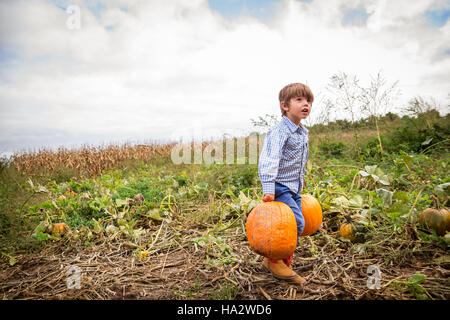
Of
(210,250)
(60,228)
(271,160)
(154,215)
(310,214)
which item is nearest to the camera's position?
(271,160)

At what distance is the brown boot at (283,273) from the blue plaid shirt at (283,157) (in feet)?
1.95

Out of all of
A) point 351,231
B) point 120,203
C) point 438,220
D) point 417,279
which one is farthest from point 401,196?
point 120,203

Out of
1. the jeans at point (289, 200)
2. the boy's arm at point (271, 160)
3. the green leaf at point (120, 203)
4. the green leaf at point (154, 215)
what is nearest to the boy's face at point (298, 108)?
the boy's arm at point (271, 160)

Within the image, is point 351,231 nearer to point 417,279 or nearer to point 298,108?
point 417,279

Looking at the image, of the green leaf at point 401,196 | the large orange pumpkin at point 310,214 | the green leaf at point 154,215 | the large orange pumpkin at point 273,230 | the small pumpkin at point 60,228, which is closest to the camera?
the large orange pumpkin at point 273,230

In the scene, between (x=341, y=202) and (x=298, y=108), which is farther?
(x=341, y=202)

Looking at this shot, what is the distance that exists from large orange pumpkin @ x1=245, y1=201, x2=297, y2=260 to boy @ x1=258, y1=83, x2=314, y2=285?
4.0 inches

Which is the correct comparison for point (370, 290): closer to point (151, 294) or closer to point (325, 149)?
point (151, 294)

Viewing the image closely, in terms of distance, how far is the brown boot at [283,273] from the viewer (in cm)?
204

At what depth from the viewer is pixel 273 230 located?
1.84 meters

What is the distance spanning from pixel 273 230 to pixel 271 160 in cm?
50

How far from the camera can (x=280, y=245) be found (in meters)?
1.85
